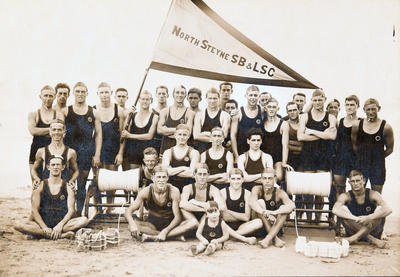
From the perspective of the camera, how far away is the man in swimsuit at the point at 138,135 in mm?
3758

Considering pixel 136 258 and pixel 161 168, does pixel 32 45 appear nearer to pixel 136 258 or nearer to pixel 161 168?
pixel 161 168

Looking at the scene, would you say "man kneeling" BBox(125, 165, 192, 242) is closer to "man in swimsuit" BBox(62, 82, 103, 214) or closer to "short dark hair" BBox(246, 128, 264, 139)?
"man in swimsuit" BBox(62, 82, 103, 214)

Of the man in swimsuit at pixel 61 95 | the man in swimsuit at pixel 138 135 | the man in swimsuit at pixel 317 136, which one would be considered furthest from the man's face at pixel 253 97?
the man in swimsuit at pixel 61 95

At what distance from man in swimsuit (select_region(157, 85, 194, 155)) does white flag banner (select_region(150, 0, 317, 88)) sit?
0.78 feet

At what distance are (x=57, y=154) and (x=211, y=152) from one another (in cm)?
151

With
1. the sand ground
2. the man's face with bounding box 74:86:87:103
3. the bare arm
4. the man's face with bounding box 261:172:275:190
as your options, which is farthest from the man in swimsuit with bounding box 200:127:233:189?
the bare arm

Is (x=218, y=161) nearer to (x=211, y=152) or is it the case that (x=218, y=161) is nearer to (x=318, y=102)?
(x=211, y=152)

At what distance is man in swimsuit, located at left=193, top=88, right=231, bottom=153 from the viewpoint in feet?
12.0

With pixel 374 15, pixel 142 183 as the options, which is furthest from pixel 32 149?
pixel 374 15

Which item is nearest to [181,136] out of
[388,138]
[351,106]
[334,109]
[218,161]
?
[218,161]

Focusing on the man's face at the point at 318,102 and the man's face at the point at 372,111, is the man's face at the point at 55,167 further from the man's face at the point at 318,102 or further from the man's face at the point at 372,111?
the man's face at the point at 372,111

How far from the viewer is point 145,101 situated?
3777 mm

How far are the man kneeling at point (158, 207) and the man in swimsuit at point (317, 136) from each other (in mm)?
1313

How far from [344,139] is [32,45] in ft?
10.7
